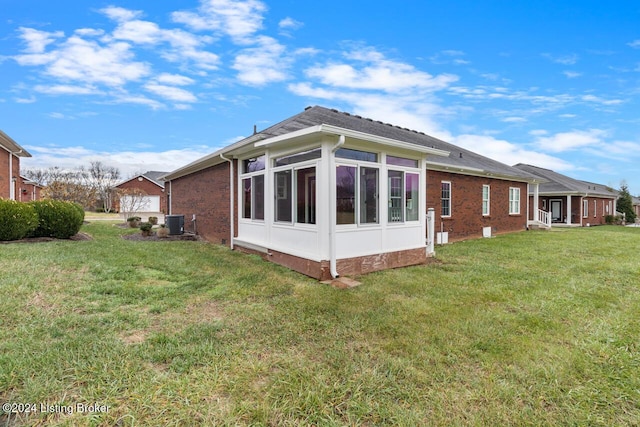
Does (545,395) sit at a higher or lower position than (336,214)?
lower

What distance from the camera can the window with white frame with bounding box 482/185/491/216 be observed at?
1431 centimetres

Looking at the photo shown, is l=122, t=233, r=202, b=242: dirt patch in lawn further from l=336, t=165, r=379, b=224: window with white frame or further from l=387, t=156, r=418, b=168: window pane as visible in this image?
l=387, t=156, r=418, b=168: window pane

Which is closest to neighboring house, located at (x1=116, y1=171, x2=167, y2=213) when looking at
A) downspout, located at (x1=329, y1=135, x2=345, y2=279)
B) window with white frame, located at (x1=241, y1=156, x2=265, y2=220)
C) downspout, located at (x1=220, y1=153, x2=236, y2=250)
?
downspout, located at (x1=220, y1=153, x2=236, y2=250)

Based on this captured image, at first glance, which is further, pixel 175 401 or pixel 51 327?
pixel 51 327

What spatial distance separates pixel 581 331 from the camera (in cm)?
393

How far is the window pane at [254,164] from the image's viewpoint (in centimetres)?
832

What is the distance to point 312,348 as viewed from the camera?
3.38m

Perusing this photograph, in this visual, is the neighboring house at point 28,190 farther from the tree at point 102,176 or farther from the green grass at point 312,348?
the green grass at point 312,348

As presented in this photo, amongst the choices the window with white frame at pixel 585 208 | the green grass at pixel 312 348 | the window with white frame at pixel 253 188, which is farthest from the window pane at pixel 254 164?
the window with white frame at pixel 585 208

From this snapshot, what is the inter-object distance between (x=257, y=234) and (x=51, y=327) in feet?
17.0

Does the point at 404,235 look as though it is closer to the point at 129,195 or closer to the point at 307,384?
the point at 307,384

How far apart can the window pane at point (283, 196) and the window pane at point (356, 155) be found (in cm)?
139

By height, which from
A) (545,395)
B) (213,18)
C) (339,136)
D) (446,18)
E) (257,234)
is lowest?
(545,395)

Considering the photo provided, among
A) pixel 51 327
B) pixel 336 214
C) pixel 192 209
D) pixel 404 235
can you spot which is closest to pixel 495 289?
pixel 404 235
